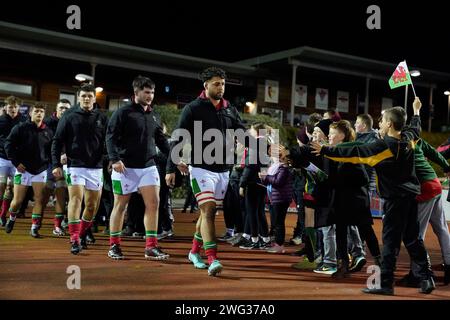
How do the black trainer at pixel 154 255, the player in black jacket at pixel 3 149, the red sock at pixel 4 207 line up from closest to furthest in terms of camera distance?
the black trainer at pixel 154 255
the red sock at pixel 4 207
the player in black jacket at pixel 3 149

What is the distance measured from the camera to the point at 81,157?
23.2ft

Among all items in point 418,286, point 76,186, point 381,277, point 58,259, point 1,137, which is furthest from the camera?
point 1,137

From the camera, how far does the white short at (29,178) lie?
8.74 metres

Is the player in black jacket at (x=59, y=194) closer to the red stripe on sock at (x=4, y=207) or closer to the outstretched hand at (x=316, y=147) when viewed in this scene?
the red stripe on sock at (x=4, y=207)

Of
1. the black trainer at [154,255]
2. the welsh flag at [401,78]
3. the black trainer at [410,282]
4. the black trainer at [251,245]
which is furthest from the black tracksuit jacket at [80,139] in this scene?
the welsh flag at [401,78]

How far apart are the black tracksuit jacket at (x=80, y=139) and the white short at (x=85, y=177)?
6 cm

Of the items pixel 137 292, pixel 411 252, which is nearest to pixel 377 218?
pixel 411 252

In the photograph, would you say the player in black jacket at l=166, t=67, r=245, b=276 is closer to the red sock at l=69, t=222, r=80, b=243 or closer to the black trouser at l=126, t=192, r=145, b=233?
the red sock at l=69, t=222, r=80, b=243

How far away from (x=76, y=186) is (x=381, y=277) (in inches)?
162

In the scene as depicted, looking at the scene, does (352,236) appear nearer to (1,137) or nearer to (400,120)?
(400,120)

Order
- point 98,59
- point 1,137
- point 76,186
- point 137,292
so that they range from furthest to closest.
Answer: point 98,59 → point 1,137 → point 76,186 → point 137,292

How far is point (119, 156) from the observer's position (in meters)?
6.56

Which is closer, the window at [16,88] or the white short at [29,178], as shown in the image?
the white short at [29,178]

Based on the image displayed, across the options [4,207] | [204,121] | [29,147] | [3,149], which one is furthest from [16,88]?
[204,121]
